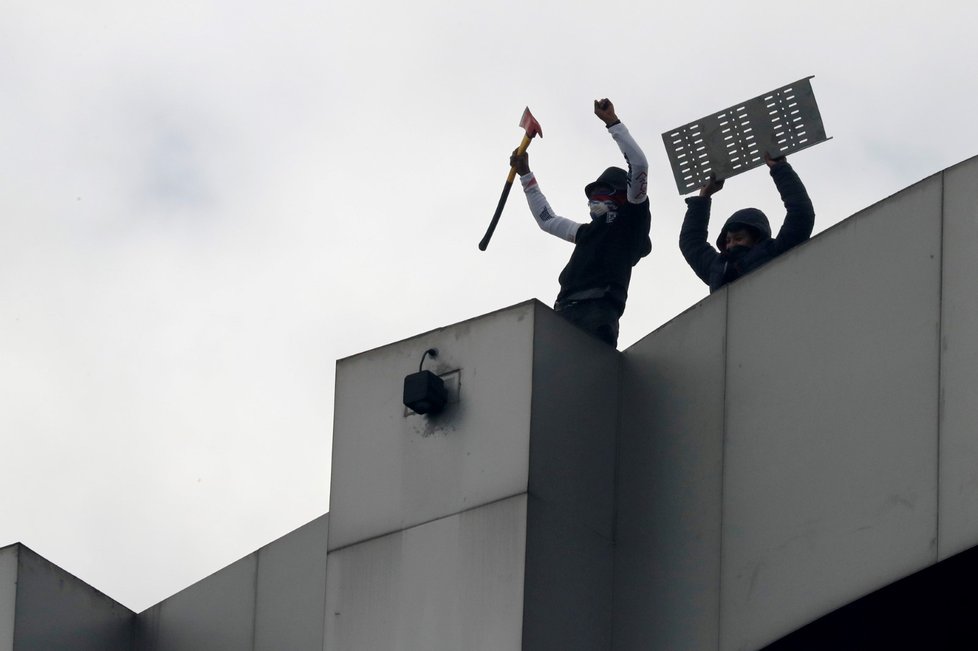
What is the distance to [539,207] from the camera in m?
14.9

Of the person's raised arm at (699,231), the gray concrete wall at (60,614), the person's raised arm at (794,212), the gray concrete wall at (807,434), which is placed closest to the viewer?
the gray concrete wall at (807,434)

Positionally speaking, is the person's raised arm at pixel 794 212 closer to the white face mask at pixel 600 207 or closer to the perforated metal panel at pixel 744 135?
the perforated metal panel at pixel 744 135

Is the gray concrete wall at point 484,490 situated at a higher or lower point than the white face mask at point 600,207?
lower

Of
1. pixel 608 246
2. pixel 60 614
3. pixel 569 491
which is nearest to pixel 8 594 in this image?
pixel 60 614

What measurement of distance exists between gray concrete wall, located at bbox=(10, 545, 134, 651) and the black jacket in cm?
597

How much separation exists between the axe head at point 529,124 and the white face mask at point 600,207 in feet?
3.53

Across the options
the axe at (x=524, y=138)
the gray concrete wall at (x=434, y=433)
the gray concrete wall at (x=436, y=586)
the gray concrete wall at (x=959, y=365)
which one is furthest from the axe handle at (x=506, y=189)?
the gray concrete wall at (x=959, y=365)

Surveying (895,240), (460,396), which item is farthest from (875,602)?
(460,396)

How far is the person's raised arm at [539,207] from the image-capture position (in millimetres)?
14617

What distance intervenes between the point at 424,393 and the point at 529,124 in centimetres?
280

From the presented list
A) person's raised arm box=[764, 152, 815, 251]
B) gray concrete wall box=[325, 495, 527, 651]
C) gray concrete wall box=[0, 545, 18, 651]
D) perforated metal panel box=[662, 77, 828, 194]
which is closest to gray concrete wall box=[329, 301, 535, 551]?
gray concrete wall box=[325, 495, 527, 651]

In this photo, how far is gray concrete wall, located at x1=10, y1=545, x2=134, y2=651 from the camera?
17125 mm

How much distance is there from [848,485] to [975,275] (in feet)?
5.00

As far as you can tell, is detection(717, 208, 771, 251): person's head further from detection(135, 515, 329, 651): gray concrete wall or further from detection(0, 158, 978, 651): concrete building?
detection(135, 515, 329, 651): gray concrete wall
